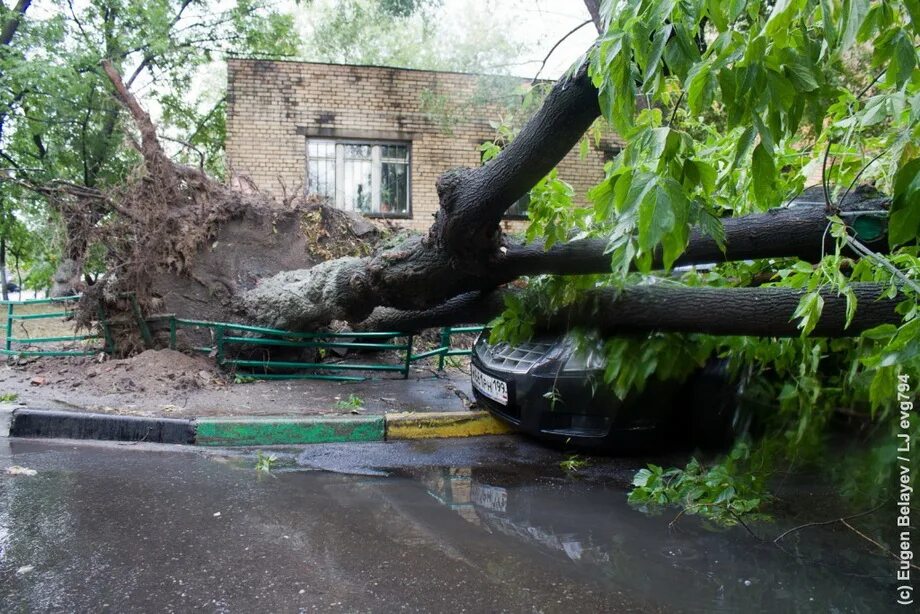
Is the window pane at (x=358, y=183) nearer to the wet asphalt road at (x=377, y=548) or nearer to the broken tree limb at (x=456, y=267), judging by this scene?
the broken tree limb at (x=456, y=267)

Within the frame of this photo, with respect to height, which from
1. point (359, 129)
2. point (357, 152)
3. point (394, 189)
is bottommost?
point (394, 189)

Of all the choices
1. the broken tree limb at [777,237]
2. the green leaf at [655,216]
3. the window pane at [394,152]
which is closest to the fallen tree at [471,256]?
the broken tree limb at [777,237]

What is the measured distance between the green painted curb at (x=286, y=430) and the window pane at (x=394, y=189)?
340 inches

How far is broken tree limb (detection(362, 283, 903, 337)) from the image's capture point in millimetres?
3123

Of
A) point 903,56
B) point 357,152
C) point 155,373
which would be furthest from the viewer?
point 357,152

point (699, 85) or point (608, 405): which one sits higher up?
point (699, 85)

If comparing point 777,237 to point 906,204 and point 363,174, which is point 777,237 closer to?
point 906,204

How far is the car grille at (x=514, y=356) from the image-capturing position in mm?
5102

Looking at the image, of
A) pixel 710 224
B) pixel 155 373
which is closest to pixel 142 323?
pixel 155 373

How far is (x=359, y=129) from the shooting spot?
1342cm

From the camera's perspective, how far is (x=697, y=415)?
4.93 m

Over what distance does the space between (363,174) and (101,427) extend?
30.3 feet

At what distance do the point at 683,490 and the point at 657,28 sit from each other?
3106 millimetres

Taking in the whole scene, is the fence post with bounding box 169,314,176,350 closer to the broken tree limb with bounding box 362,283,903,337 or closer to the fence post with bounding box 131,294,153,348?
the fence post with bounding box 131,294,153,348
